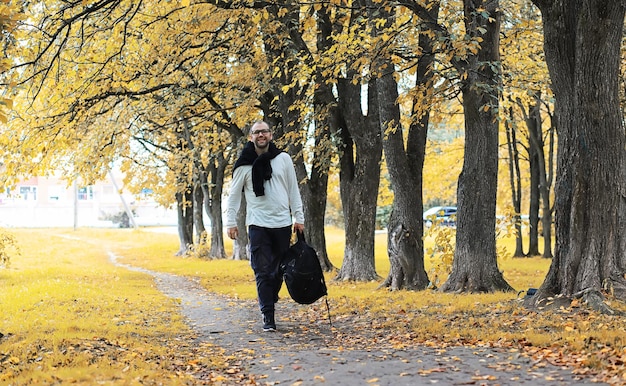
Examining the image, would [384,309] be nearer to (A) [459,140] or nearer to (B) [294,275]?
(B) [294,275]

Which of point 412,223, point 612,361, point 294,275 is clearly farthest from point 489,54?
point 612,361

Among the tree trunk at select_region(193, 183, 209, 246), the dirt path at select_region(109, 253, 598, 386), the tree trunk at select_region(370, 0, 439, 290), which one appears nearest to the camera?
the dirt path at select_region(109, 253, 598, 386)

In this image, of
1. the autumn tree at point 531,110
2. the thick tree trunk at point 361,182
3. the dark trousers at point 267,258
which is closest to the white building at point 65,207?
the autumn tree at point 531,110

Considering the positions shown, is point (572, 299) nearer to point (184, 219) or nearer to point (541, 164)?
point (541, 164)

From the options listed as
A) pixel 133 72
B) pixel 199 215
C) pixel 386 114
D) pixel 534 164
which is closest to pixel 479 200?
pixel 386 114

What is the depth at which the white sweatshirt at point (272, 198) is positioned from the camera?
27.5 ft

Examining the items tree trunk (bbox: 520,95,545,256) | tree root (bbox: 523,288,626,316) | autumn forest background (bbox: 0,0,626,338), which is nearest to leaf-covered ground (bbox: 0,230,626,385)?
tree root (bbox: 523,288,626,316)

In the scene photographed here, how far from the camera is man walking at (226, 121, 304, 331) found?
8.34 metres

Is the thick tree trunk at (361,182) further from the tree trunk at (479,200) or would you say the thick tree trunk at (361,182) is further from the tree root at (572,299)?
the tree root at (572,299)

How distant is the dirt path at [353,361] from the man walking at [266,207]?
2.00 ft

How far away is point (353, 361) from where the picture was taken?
6.12 metres

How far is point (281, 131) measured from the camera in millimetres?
18812

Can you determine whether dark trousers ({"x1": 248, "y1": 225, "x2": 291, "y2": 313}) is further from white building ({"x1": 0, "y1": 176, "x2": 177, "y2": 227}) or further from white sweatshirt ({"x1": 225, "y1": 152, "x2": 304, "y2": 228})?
white building ({"x1": 0, "y1": 176, "x2": 177, "y2": 227})

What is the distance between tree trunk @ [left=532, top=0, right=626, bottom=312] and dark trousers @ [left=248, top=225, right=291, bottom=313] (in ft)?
10.1
